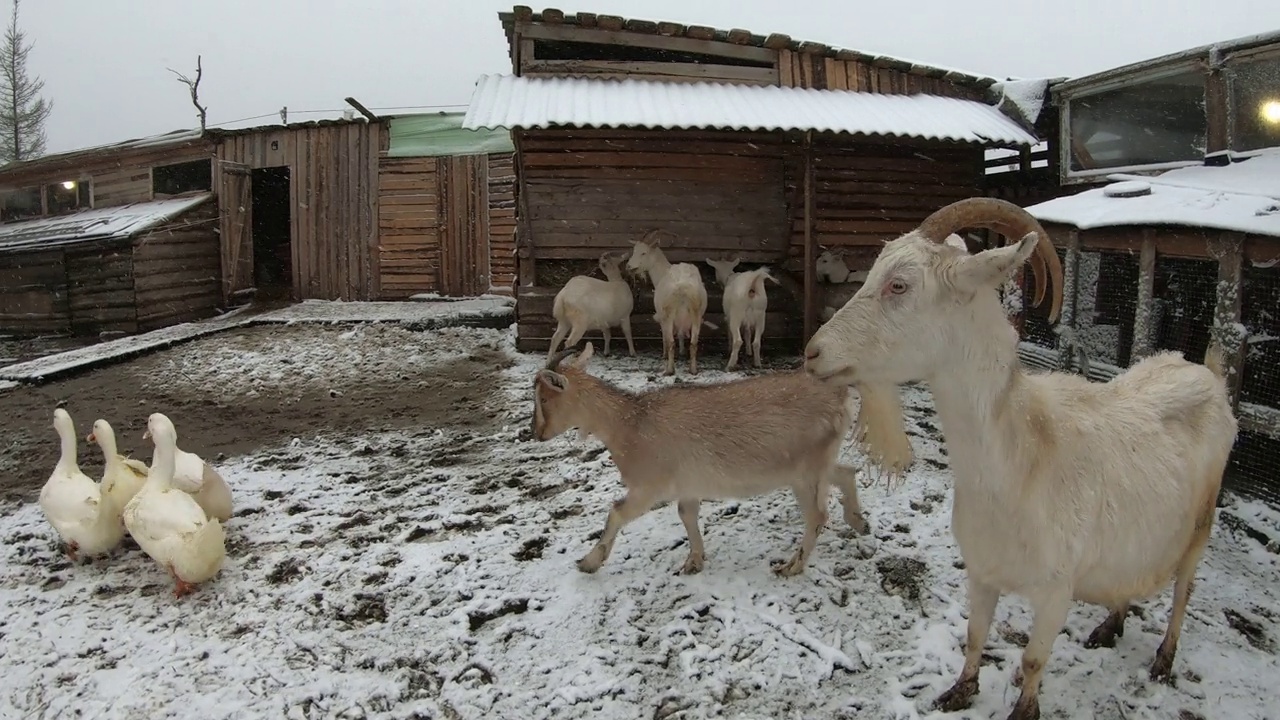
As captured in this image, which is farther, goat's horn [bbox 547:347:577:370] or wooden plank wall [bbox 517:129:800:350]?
wooden plank wall [bbox 517:129:800:350]

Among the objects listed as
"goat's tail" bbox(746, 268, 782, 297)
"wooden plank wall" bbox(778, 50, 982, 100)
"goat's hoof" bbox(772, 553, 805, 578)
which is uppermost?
"wooden plank wall" bbox(778, 50, 982, 100)

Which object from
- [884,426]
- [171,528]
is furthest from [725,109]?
[171,528]

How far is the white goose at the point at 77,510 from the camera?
15.0ft

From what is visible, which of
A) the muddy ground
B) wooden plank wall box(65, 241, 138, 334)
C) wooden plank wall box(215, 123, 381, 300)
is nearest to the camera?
the muddy ground

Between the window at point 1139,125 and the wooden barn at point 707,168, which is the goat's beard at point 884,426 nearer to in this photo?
the window at point 1139,125

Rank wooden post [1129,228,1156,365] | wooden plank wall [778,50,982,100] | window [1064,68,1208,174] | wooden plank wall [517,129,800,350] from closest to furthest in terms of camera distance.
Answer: wooden post [1129,228,1156,365], window [1064,68,1208,174], wooden plank wall [517,129,800,350], wooden plank wall [778,50,982,100]

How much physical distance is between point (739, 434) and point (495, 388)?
5.05 m

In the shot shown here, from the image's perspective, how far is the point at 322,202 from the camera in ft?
55.3

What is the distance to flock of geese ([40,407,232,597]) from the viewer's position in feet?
13.9

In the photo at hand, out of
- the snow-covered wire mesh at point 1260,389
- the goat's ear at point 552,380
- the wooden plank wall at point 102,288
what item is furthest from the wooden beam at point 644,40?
the wooden plank wall at point 102,288

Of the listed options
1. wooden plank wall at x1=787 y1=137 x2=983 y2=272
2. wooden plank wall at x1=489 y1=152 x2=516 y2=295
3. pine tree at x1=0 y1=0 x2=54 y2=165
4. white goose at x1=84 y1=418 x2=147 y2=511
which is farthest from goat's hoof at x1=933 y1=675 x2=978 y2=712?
pine tree at x1=0 y1=0 x2=54 y2=165

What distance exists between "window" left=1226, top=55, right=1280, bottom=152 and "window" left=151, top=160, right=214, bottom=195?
2024cm

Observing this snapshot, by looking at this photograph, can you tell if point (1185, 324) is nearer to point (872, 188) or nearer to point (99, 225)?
point (872, 188)

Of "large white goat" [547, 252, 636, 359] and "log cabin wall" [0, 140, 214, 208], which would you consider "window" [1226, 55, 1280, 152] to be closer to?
"large white goat" [547, 252, 636, 359]
